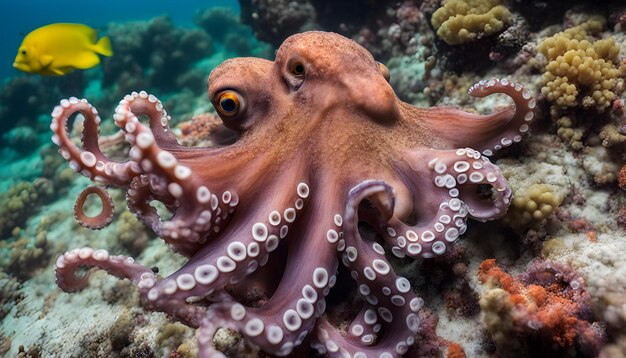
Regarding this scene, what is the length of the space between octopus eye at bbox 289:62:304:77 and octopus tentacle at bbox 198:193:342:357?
1.18m

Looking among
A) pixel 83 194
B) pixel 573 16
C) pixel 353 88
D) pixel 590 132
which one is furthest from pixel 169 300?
pixel 573 16

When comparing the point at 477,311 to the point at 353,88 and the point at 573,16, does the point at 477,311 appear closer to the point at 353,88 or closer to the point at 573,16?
the point at 353,88

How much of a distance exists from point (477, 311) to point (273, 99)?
2.58 m

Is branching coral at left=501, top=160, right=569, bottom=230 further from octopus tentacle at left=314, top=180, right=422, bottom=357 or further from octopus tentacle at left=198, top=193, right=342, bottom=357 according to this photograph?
octopus tentacle at left=198, top=193, right=342, bottom=357

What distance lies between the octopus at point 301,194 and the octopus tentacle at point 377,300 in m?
0.01

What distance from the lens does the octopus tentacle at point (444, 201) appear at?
10.1 feet

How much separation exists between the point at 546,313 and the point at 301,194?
77.9 inches

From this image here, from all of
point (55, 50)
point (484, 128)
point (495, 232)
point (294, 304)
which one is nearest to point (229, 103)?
point (294, 304)

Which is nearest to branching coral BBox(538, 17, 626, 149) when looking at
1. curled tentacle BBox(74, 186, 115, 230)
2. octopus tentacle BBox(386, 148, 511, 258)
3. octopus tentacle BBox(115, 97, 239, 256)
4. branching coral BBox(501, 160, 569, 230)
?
branching coral BBox(501, 160, 569, 230)

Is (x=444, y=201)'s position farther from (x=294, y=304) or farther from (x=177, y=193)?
(x=177, y=193)

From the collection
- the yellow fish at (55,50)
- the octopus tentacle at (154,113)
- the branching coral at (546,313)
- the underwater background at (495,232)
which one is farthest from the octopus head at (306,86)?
the yellow fish at (55,50)

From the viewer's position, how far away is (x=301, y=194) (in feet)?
10.3

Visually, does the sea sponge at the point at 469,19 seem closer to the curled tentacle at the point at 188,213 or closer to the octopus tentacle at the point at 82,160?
A: the curled tentacle at the point at 188,213

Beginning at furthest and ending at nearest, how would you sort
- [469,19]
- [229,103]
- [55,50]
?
[55,50]
[469,19]
[229,103]
